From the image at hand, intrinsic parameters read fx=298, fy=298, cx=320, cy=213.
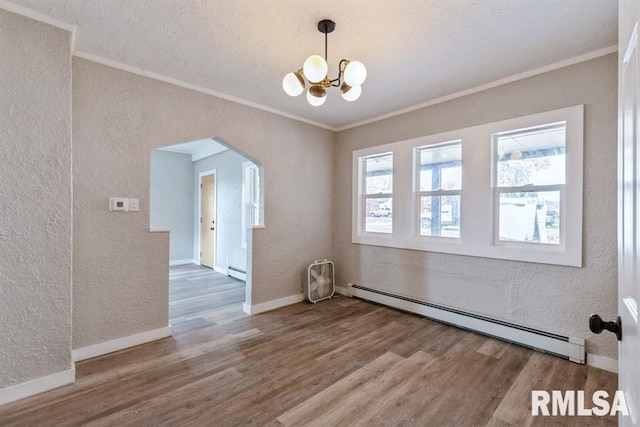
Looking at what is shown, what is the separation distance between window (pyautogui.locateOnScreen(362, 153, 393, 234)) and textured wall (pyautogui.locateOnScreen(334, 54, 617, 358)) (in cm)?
31

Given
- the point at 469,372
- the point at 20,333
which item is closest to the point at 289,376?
the point at 469,372

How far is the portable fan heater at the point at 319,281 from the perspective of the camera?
4.12 metres

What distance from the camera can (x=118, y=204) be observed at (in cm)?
269

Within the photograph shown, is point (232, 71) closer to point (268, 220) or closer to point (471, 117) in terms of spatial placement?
point (268, 220)

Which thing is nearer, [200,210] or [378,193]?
[378,193]

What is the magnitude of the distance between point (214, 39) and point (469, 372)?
3.31 m

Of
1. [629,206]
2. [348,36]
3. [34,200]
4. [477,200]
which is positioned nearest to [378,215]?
[477,200]

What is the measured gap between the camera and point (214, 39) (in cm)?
232

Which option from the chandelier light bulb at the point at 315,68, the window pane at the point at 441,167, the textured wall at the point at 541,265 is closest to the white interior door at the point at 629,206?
the chandelier light bulb at the point at 315,68

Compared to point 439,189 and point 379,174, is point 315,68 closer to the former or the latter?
point 439,189

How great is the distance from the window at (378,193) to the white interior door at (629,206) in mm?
3083

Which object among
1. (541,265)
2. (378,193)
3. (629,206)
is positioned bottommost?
(541,265)

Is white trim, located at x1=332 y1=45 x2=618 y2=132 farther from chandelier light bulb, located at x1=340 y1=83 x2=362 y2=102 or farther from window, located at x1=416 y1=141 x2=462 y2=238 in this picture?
chandelier light bulb, located at x1=340 y1=83 x2=362 y2=102

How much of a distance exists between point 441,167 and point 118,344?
3784mm
